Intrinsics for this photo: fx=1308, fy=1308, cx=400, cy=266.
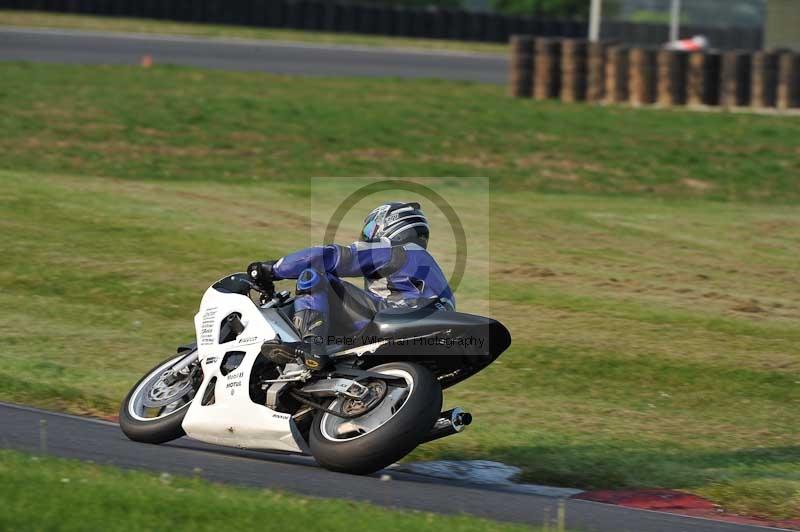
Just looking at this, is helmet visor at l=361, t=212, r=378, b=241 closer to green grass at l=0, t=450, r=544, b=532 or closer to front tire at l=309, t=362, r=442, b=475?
front tire at l=309, t=362, r=442, b=475

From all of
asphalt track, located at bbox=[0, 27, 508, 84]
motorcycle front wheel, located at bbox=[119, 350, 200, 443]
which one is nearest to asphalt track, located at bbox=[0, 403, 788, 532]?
motorcycle front wheel, located at bbox=[119, 350, 200, 443]

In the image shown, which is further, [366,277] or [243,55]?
[243,55]

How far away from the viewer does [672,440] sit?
9586mm

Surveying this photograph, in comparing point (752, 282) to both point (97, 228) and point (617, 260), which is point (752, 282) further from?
point (97, 228)

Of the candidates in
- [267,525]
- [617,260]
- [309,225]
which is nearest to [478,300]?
[617,260]

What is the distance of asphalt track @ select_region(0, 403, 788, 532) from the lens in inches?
284

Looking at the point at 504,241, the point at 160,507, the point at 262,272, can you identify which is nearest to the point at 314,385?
the point at 262,272

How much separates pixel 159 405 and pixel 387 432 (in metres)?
1.94

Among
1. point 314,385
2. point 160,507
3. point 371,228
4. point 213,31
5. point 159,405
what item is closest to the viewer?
point 160,507

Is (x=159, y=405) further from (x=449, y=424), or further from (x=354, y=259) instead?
(x=449, y=424)

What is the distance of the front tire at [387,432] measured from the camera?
725 centimetres

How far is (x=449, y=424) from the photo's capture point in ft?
24.9

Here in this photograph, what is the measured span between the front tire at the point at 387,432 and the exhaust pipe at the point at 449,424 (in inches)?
9.8

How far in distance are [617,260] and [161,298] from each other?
5668mm
